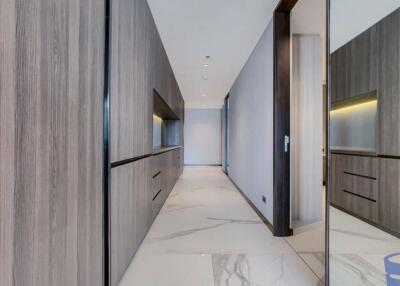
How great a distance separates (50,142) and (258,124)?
305 cm

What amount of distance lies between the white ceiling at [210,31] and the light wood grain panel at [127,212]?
5.63ft

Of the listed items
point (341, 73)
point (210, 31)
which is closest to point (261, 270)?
point (341, 73)

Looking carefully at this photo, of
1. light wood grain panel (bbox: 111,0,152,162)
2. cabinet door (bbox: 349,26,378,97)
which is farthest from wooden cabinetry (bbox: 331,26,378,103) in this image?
light wood grain panel (bbox: 111,0,152,162)

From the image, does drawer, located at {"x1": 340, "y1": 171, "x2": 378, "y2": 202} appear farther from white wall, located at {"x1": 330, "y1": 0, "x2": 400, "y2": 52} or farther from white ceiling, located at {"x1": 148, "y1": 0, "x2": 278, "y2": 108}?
white ceiling, located at {"x1": 148, "y1": 0, "x2": 278, "y2": 108}

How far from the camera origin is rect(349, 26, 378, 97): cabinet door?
168cm

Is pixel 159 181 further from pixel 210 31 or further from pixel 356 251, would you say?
pixel 356 251

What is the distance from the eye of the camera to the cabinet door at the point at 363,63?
168cm

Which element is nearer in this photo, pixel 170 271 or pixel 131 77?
pixel 170 271

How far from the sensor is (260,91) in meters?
3.50

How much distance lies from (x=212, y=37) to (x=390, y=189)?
2786 millimetres

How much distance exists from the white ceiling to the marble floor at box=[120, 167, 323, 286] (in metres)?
2.51

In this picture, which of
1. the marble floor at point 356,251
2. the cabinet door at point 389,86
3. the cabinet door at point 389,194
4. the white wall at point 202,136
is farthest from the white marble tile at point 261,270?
the white wall at point 202,136

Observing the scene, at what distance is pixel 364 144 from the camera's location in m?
1.73

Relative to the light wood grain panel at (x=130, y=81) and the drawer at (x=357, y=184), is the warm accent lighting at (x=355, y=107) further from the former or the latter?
the light wood grain panel at (x=130, y=81)
